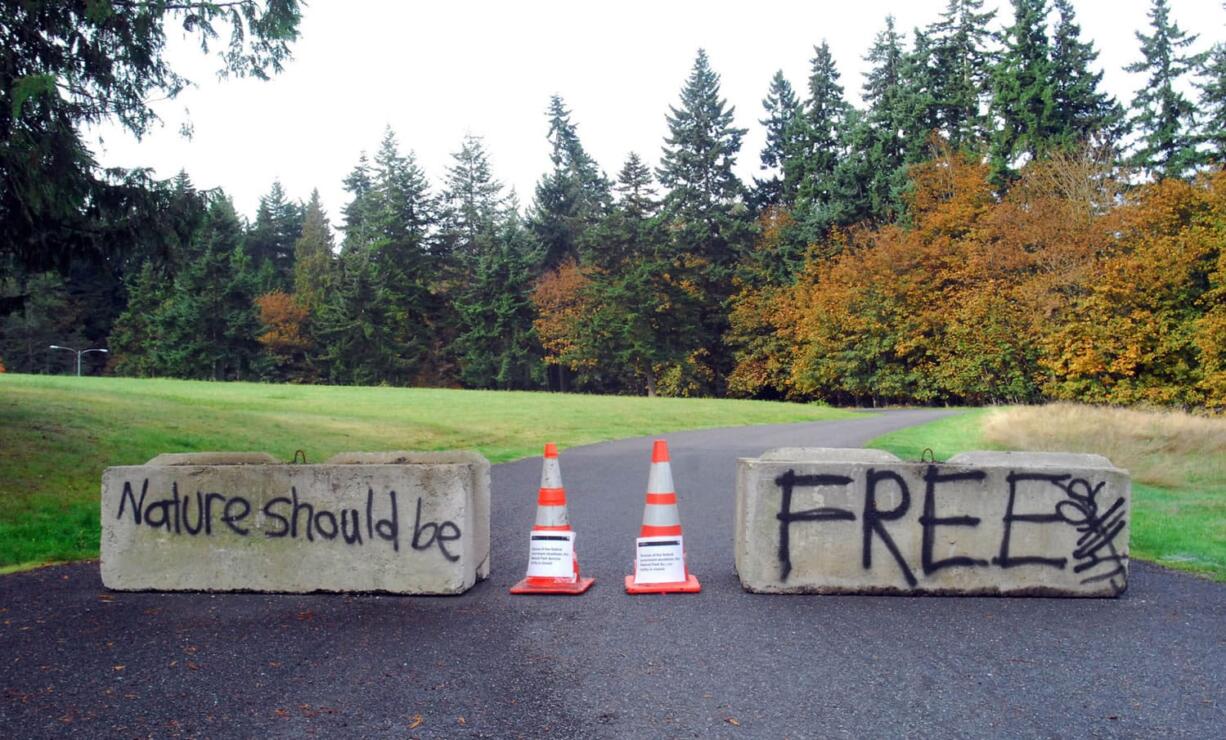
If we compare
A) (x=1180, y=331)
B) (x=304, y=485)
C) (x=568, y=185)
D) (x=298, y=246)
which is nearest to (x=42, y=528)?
(x=304, y=485)

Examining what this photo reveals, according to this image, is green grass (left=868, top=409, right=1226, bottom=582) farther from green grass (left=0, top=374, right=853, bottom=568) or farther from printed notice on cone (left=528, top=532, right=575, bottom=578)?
green grass (left=0, top=374, right=853, bottom=568)

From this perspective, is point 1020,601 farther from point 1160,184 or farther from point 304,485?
point 1160,184

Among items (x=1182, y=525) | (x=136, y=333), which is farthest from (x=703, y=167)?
(x=1182, y=525)

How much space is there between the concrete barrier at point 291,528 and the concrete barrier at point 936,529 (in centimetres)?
224

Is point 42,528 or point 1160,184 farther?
point 1160,184

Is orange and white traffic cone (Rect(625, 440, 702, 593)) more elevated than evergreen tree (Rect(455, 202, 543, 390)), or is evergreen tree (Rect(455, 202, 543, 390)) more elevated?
evergreen tree (Rect(455, 202, 543, 390))

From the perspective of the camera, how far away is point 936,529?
6.29 meters

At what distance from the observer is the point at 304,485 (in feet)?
21.2

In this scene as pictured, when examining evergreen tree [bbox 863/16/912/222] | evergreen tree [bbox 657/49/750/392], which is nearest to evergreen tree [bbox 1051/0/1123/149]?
evergreen tree [bbox 863/16/912/222]

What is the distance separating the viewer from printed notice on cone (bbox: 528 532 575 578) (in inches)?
255

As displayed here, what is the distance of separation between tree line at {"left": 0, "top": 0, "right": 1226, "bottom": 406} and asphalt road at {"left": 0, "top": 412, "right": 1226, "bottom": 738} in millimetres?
32519

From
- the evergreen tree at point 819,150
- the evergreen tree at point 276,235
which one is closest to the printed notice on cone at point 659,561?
the evergreen tree at point 819,150

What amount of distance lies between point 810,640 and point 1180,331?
37.6 meters

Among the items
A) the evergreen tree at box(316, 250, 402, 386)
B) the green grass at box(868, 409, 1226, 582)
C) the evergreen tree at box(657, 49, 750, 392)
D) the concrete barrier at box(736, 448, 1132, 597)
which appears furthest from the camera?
the evergreen tree at box(316, 250, 402, 386)
